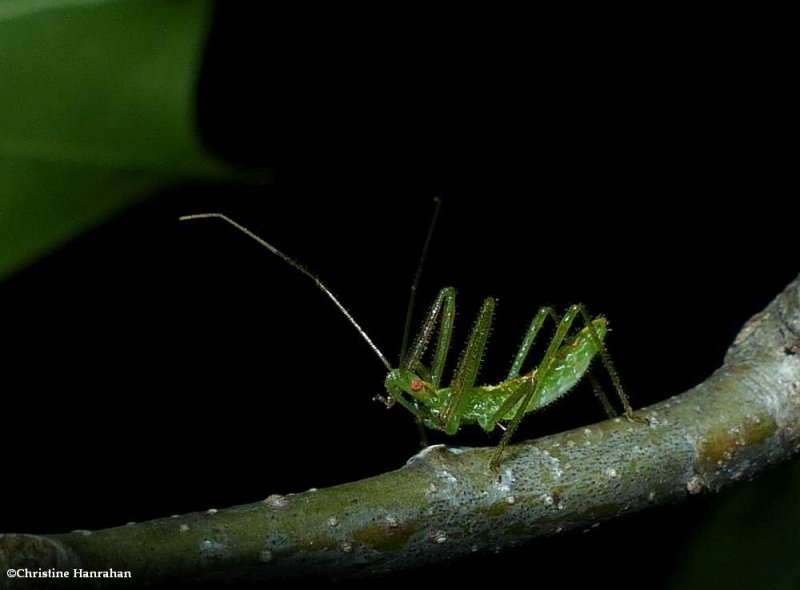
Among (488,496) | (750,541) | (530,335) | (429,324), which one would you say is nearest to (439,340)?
(429,324)

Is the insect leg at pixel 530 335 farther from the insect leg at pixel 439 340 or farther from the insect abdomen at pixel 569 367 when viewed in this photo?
the insect leg at pixel 439 340

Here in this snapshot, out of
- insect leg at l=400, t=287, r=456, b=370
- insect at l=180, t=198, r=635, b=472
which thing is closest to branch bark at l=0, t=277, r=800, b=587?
insect at l=180, t=198, r=635, b=472

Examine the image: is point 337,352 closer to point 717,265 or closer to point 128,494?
point 128,494

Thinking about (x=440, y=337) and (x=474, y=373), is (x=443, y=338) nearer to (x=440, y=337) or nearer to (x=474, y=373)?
(x=440, y=337)

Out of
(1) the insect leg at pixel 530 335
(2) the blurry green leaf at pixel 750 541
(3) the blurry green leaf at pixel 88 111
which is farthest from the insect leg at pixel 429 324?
(2) the blurry green leaf at pixel 750 541

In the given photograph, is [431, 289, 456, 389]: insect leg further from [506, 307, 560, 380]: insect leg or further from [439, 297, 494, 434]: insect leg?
[506, 307, 560, 380]: insect leg

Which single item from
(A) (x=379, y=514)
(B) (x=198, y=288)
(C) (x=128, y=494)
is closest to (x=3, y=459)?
(C) (x=128, y=494)
